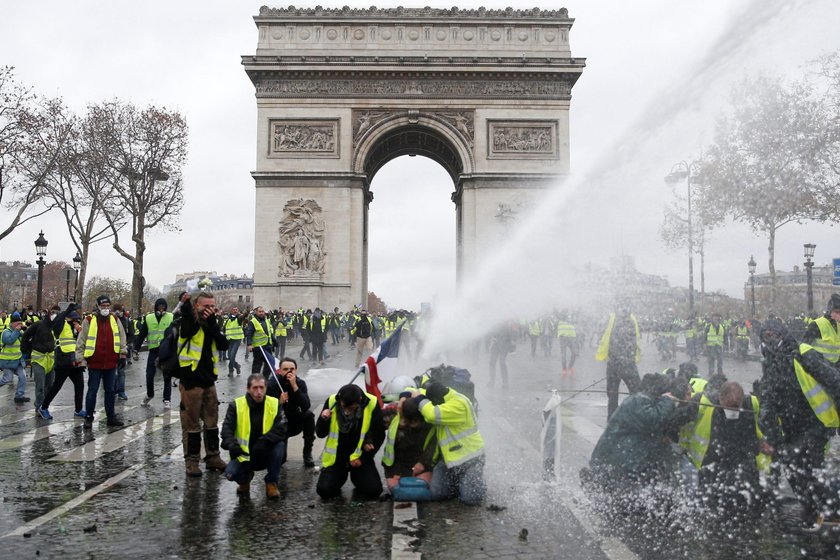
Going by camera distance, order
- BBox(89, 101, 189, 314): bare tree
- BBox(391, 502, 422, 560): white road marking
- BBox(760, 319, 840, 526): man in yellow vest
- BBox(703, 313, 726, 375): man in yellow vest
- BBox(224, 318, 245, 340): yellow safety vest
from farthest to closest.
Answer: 1. BBox(89, 101, 189, 314): bare tree
2. BBox(224, 318, 245, 340): yellow safety vest
3. BBox(703, 313, 726, 375): man in yellow vest
4. BBox(760, 319, 840, 526): man in yellow vest
5. BBox(391, 502, 422, 560): white road marking

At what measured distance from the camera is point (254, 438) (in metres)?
6.56

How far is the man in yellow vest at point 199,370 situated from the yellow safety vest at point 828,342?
6796 millimetres

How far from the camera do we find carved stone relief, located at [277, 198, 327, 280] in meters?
34.5

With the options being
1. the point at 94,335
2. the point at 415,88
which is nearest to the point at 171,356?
the point at 94,335

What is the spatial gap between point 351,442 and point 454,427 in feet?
3.25

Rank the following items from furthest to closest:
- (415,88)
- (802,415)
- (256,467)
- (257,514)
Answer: (415,88) → (256,467) → (257,514) → (802,415)

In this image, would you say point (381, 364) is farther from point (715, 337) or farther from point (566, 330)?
point (715, 337)

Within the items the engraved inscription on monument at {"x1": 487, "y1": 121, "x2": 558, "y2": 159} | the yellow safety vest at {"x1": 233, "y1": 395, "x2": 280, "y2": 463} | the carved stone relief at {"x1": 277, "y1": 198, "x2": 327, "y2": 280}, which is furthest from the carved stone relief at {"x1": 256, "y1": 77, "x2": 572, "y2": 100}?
the yellow safety vest at {"x1": 233, "y1": 395, "x2": 280, "y2": 463}

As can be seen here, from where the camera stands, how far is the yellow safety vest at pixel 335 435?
652cm

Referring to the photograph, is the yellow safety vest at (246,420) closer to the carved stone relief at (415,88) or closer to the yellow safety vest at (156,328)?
the yellow safety vest at (156,328)

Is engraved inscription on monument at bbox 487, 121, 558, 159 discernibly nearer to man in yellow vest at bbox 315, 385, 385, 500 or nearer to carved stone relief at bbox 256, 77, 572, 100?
carved stone relief at bbox 256, 77, 572, 100

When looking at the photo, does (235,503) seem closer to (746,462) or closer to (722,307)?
(746,462)

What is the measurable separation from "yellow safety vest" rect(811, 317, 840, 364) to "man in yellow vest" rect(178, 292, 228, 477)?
680cm

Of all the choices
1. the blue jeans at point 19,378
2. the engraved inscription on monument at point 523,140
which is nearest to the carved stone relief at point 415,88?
the engraved inscription on monument at point 523,140
